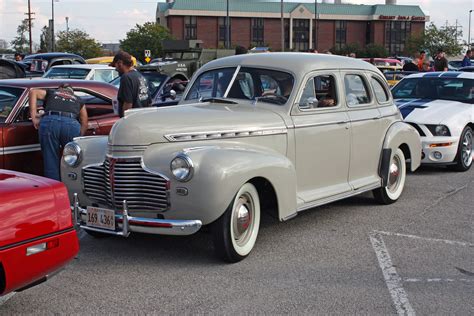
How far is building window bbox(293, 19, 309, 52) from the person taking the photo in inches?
3659

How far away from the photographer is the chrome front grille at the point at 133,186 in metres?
5.17

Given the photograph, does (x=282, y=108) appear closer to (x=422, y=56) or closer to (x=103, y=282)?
(x=103, y=282)

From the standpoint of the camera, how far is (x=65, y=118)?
23.3 feet

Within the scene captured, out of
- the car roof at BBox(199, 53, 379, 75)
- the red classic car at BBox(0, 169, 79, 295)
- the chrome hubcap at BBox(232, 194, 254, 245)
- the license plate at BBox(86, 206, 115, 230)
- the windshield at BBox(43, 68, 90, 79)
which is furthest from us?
the windshield at BBox(43, 68, 90, 79)

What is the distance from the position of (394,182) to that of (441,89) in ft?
11.9

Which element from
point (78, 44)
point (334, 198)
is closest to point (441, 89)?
point (334, 198)

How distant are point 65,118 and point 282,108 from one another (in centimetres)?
252

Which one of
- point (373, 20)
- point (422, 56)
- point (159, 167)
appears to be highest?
point (373, 20)

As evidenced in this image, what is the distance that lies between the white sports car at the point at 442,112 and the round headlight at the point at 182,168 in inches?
226

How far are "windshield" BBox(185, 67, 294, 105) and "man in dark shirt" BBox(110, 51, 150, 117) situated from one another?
1.55m

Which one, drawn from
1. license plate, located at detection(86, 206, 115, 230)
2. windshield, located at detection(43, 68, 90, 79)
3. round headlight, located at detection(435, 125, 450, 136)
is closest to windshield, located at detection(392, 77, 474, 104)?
round headlight, located at detection(435, 125, 450, 136)

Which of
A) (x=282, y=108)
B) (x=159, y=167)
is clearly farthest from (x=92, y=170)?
(x=282, y=108)

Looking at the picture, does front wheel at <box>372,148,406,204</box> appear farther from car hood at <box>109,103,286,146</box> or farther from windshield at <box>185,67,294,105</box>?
car hood at <box>109,103,286,146</box>

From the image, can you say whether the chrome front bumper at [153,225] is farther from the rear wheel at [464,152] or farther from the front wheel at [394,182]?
the rear wheel at [464,152]
